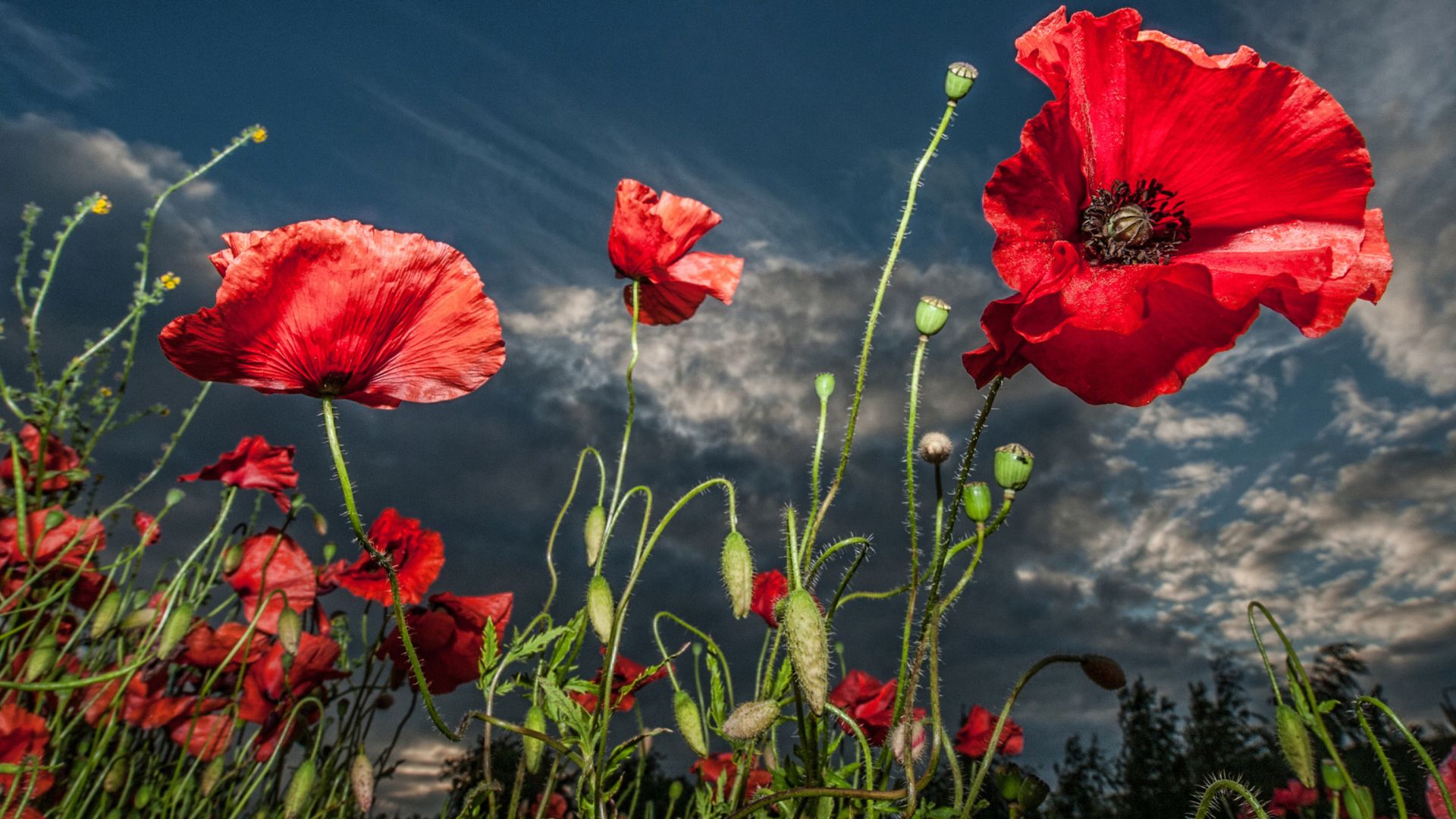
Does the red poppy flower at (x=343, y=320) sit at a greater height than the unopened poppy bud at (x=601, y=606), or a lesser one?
greater

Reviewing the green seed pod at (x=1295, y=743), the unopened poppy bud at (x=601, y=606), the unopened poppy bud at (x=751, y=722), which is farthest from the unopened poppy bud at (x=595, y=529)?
the green seed pod at (x=1295, y=743)

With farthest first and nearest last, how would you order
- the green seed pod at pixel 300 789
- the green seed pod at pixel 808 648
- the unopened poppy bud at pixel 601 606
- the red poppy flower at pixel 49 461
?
the red poppy flower at pixel 49 461 → the green seed pod at pixel 300 789 → the unopened poppy bud at pixel 601 606 → the green seed pod at pixel 808 648

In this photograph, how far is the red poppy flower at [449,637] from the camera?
1.71 metres

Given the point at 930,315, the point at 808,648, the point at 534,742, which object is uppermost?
the point at 930,315

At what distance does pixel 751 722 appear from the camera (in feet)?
3.28

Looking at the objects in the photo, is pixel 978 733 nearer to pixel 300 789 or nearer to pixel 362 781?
pixel 362 781

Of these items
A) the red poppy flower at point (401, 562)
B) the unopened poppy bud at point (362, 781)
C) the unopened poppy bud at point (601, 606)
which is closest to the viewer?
the unopened poppy bud at point (601, 606)

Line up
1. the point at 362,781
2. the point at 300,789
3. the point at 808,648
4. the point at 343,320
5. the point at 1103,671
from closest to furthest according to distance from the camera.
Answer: the point at 808,648 < the point at 343,320 < the point at 1103,671 < the point at 362,781 < the point at 300,789

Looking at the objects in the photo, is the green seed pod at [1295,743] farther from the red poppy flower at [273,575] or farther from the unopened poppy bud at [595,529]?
the red poppy flower at [273,575]

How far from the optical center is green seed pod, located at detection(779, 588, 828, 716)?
925mm

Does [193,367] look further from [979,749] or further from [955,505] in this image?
[979,749]

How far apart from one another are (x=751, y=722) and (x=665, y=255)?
1.03 meters

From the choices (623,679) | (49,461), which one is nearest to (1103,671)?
(623,679)

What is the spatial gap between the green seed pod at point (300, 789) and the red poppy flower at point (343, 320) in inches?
39.5
